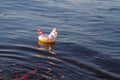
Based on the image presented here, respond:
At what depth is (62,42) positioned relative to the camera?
975cm

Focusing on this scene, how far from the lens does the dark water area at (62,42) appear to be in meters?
7.50

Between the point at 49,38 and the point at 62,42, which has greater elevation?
the point at 49,38

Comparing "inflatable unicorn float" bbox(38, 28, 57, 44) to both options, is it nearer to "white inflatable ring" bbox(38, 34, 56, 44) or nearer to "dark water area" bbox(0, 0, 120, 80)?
"white inflatable ring" bbox(38, 34, 56, 44)

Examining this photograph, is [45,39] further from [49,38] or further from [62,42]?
[62,42]

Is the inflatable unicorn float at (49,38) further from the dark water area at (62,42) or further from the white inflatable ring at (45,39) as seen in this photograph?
the dark water area at (62,42)

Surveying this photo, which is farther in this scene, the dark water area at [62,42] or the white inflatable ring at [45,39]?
the white inflatable ring at [45,39]

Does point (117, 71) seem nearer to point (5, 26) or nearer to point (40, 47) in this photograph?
point (40, 47)

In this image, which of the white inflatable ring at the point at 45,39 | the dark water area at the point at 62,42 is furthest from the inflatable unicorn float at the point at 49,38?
the dark water area at the point at 62,42

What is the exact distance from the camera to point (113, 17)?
1302cm

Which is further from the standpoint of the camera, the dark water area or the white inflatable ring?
the white inflatable ring

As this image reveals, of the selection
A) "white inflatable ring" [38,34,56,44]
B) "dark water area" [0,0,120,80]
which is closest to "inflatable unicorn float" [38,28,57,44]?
"white inflatable ring" [38,34,56,44]

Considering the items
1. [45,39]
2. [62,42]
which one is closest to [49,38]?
[45,39]

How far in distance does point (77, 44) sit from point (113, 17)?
407cm

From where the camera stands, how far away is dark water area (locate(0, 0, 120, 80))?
750cm
